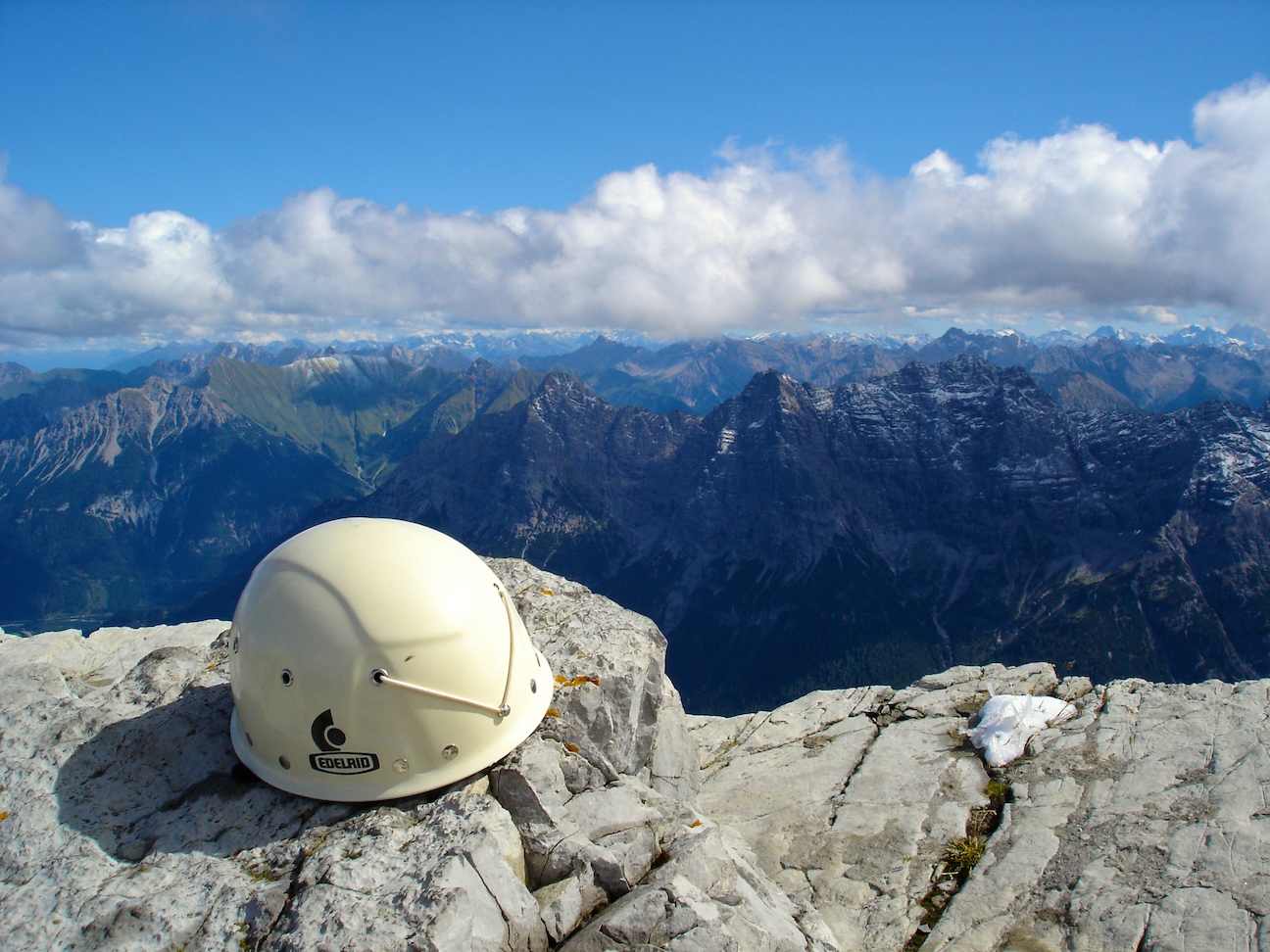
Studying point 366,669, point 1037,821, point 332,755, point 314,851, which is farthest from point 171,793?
point 1037,821

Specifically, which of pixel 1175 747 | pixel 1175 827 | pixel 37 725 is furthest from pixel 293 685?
pixel 1175 747

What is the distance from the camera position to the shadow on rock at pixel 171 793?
10.1 m

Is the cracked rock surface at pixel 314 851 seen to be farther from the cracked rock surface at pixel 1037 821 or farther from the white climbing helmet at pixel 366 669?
the cracked rock surface at pixel 1037 821

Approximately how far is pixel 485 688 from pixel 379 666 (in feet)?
5.82

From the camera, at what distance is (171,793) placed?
36.3 feet

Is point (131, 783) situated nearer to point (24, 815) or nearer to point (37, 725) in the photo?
point (24, 815)

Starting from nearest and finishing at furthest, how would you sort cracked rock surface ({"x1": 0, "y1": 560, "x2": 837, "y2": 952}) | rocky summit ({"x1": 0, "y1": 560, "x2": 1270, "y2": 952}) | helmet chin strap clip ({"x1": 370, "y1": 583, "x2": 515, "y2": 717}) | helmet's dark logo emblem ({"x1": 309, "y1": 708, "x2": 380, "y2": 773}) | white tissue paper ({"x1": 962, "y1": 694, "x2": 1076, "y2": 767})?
cracked rock surface ({"x1": 0, "y1": 560, "x2": 837, "y2": 952}), rocky summit ({"x1": 0, "y1": 560, "x2": 1270, "y2": 952}), helmet chin strap clip ({"x1": 370, "y1": 583, "x2": 515, "y2": 717}), helmet's dark logo emblem ({"x1": 309, "y1": 708, "x2": 380, "y2": 773}), white tissue paper ({"x1": 962, "y1": 694, "x2": 1076, "y2": 767})

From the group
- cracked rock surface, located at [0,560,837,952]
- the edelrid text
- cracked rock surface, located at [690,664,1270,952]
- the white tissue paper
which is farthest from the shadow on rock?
the white tissue paper

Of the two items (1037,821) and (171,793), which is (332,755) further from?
(1037,821)

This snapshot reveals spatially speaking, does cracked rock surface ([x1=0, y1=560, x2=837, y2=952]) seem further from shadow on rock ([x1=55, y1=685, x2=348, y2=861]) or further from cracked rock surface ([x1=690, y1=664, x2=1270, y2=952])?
cracked rock surface ([x1=690, y1=664, x2=1270, y2=952])

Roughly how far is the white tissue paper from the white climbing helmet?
44.9 feet

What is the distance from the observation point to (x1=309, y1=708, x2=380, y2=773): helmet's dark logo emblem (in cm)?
1009

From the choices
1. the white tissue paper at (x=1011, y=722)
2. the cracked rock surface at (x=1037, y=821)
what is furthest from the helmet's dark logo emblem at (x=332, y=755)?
the white tissue paper at (x=1011, y=722)

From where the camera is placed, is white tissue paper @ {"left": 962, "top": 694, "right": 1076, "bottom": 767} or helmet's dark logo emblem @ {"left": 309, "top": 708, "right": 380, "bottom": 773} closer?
helmet's dark logo emblem @ {"left": 309, "top": 708, "right": 380, "bottom": 773}
